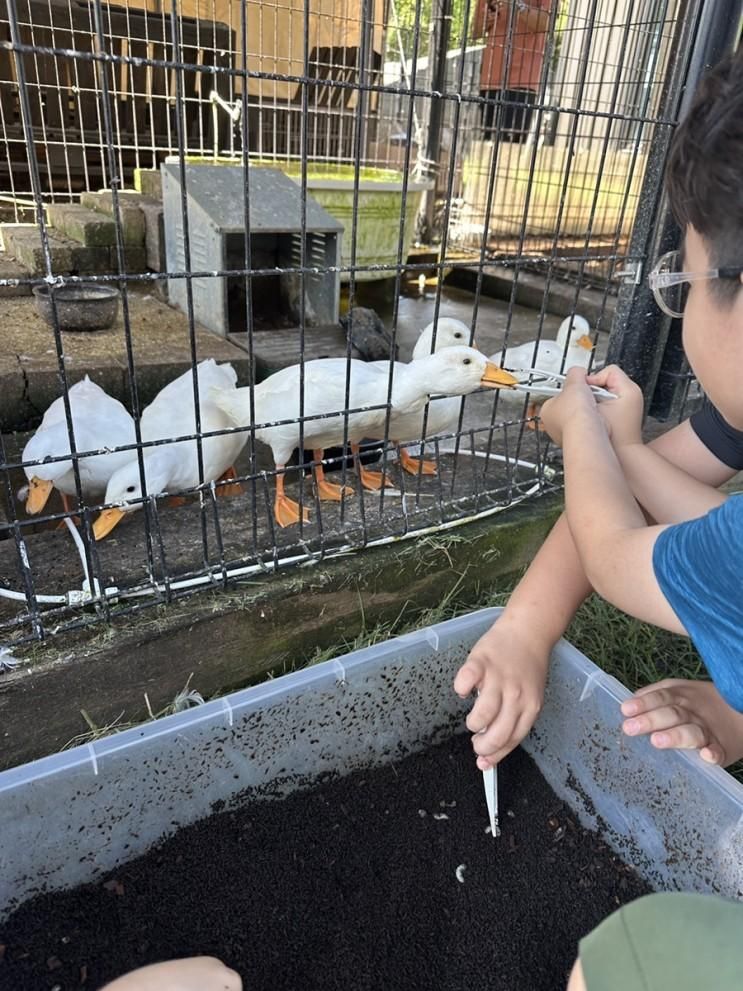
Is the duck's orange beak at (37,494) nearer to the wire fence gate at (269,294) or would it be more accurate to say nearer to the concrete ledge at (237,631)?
the wire fence gate at (269,294)

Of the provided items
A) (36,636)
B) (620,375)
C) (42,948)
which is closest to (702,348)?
(620,375)

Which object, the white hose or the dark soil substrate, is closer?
the dark soil substrate

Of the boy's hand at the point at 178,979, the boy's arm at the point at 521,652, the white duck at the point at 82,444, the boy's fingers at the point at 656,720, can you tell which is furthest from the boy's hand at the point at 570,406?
the white duck at the point at 82,444

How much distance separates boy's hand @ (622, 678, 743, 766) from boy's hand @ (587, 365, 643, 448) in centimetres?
36

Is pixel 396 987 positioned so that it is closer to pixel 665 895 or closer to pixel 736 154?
pixel 665 895

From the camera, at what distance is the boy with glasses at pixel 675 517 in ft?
2.15

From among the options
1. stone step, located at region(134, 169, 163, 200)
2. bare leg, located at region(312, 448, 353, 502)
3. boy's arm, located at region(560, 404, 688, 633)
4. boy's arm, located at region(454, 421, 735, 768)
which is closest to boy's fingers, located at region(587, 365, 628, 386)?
boy's arm, located at region(560, 404, 688, 633)

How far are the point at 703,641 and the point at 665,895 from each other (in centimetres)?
22

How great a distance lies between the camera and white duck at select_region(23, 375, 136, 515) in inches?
59.2

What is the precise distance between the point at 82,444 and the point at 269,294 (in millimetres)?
2250

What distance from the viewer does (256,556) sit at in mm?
1203

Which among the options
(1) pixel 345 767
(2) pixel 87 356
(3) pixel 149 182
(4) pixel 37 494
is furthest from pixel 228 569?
(3) pixel 149 182

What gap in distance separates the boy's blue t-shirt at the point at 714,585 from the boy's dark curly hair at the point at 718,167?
21cm

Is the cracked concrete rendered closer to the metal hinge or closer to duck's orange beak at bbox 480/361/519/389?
duck's orange beak at bbox 480/361/519/389
